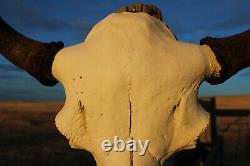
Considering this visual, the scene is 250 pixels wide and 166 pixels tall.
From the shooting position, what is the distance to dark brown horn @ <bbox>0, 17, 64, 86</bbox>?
224 centimetres

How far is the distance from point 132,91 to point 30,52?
704 millimetres

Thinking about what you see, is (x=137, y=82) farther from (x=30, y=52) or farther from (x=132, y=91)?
(x=30, y=52)

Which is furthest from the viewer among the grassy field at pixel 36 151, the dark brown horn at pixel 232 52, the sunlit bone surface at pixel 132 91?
the grassy field at pixel 36 151

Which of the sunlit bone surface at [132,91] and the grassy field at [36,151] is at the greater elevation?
the sunlit bone surface at [132,91]

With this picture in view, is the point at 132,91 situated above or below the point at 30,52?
below

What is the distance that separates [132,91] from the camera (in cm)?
195

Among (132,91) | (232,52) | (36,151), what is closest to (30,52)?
(132,91)

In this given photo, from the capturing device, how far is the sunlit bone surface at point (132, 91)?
1.95m

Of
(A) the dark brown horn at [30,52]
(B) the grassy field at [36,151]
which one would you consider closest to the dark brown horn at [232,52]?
(A) the dark brown horn at [30,52]

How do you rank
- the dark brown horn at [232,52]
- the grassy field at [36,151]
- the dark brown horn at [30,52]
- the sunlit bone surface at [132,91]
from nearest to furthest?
the sunlit bone surface at [132,91], the dark brown horn at [232,52], the dark brown horn at [30,52], the grassy field at [36,151]

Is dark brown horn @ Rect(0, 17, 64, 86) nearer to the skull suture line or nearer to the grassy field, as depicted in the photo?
the skull suture line

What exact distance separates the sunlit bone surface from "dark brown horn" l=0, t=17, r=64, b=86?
0.14 m

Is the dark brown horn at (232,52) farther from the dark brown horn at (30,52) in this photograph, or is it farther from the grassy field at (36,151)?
the grassy field at (36,151)

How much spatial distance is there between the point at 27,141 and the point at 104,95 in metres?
13.6
